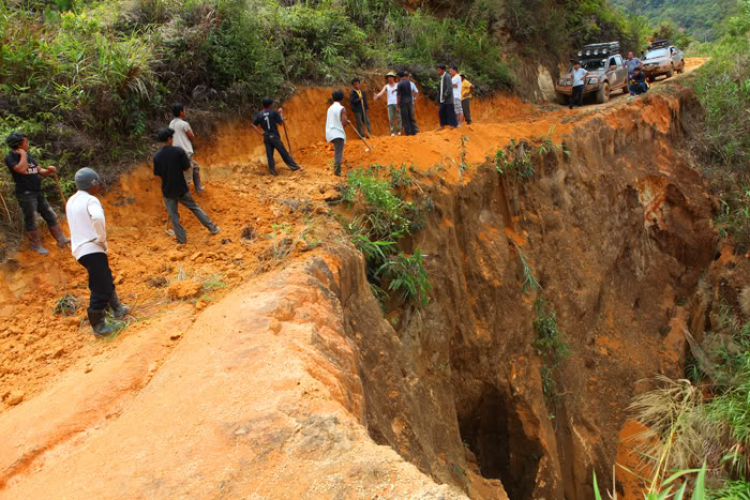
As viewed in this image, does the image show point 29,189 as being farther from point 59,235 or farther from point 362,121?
point 362,121

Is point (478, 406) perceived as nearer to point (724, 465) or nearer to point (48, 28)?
point (724, 465)

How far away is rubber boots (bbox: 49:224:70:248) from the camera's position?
18.9ft

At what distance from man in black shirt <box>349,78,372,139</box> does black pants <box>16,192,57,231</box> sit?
558cm

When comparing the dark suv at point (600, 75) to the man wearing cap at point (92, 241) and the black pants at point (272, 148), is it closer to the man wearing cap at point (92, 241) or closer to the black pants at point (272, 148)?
the black pants at point (272, 148)

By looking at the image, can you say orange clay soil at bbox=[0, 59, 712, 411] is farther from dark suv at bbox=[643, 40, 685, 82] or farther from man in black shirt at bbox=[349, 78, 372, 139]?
dark suv at bbox=[643, 40, 685, 82]

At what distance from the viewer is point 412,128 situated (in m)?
10.3

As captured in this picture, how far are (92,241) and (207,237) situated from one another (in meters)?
1.93

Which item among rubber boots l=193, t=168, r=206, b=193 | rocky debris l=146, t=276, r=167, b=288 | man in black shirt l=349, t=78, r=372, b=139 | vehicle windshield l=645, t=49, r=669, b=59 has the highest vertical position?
vehicle windshield l=645, t=49, r=669, b=59

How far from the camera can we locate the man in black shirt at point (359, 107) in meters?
9.90

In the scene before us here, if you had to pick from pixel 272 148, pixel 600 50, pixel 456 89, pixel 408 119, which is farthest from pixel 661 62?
pixel 272 148

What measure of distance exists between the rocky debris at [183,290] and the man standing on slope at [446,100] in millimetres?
6713

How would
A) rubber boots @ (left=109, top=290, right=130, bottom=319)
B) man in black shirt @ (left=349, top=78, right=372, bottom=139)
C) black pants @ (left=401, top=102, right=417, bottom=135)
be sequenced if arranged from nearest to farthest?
rubber boots @ (left=109, top=290, right=130, bottom=319) < man in black shirt @ (left=349, top=78, right=372, bottom=139) < black pants @ (left=401, top=102, right=417, bottom=135)

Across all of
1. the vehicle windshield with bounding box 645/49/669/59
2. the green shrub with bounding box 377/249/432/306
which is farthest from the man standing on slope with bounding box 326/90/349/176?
the vehicle windshield with bounding box 645/49/669/59

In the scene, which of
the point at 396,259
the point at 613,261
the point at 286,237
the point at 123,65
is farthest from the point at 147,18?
the point at 613,261
